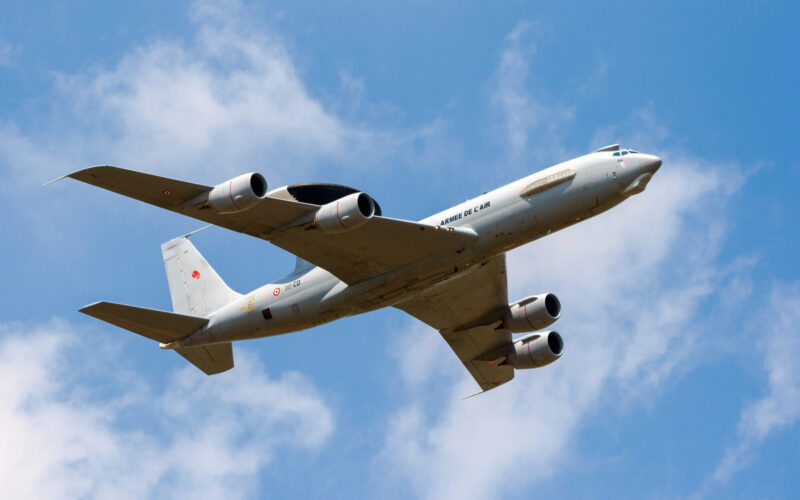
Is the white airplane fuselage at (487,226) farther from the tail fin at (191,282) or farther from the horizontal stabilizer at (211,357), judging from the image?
the horizontal stabilizer at (211,357)

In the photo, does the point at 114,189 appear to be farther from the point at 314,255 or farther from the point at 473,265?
the point at 473,265

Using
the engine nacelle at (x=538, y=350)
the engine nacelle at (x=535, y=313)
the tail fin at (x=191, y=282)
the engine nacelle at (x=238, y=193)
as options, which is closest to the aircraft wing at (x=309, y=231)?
the engine nacelle at (x=238, y=193)

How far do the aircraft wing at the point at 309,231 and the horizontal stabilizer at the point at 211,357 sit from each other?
9.43 meters

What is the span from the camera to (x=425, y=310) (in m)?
50.5

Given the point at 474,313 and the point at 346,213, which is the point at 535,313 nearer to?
the point at 474,313

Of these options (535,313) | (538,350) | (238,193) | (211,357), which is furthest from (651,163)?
(211,357)

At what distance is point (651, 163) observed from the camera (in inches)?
1598

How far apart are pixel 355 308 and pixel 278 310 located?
3.65 metres

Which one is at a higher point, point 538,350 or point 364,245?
point 364,245

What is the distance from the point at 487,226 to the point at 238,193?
10496mm

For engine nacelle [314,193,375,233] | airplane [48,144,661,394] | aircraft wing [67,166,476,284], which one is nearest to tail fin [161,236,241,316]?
airplane [48,144,661,394]

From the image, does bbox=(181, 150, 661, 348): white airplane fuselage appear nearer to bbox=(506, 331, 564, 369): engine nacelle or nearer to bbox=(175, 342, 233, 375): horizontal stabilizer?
bbox=(175, 342, 233, 375): horizontal stabilizer

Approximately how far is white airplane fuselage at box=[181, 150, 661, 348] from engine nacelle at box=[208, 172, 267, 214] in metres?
7.91

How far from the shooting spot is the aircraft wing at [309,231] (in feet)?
127
